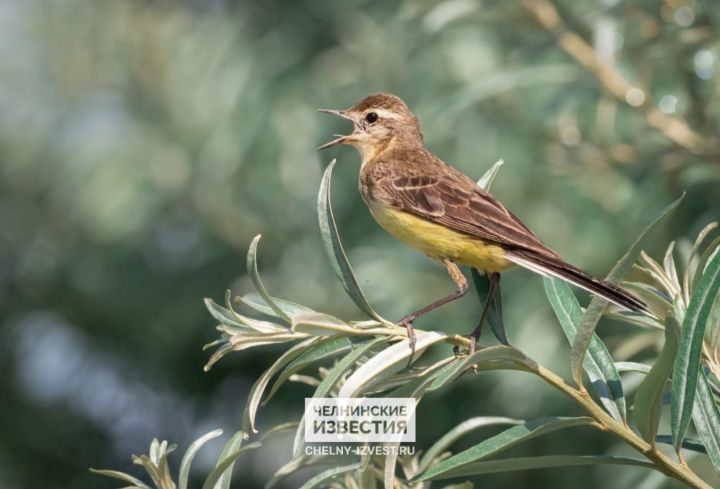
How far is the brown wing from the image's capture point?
376cm

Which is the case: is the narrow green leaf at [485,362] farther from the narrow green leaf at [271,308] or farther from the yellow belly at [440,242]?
the yellow belly at [440,242]

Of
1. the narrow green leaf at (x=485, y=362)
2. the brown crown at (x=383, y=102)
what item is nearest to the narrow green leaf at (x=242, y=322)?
the narrow green leaf at (x=485, y=362)

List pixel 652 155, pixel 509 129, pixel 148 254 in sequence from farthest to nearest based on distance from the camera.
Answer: pixel 148 254 < pixel 509 129 < pixel 652 155

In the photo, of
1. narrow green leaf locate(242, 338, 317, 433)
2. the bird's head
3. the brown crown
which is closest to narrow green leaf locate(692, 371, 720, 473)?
narrow green leaf locate(242, 338, 317, 433)

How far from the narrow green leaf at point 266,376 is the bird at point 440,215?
0.72 meters

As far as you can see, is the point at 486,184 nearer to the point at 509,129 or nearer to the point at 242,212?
the point at 509,129

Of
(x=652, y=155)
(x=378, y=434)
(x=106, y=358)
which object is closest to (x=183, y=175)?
(x=106, y=358)

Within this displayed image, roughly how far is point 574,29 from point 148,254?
11.1ft

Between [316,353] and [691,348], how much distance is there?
760 millimetres

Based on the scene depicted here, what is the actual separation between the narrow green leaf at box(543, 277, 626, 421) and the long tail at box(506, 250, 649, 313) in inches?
3.2

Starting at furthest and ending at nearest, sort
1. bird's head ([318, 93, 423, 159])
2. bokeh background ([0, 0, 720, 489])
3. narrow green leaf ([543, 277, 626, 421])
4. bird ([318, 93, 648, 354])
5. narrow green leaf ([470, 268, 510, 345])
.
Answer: bird's head ([318, 93, 423, 159]) → bokeh background ([0, 0, 720, 489]) → bird ([318, 93, 648, 354]) → narrow green leaf ([470, 268, 510, 345]) → narrow green leaf ([543, 277, 626, 421])

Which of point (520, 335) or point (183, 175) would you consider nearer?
point (520, 335)

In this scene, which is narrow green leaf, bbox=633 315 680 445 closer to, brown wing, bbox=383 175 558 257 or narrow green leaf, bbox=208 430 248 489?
narrow green leaf, bbox=208 430 248 489

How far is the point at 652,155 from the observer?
4.55 metres
